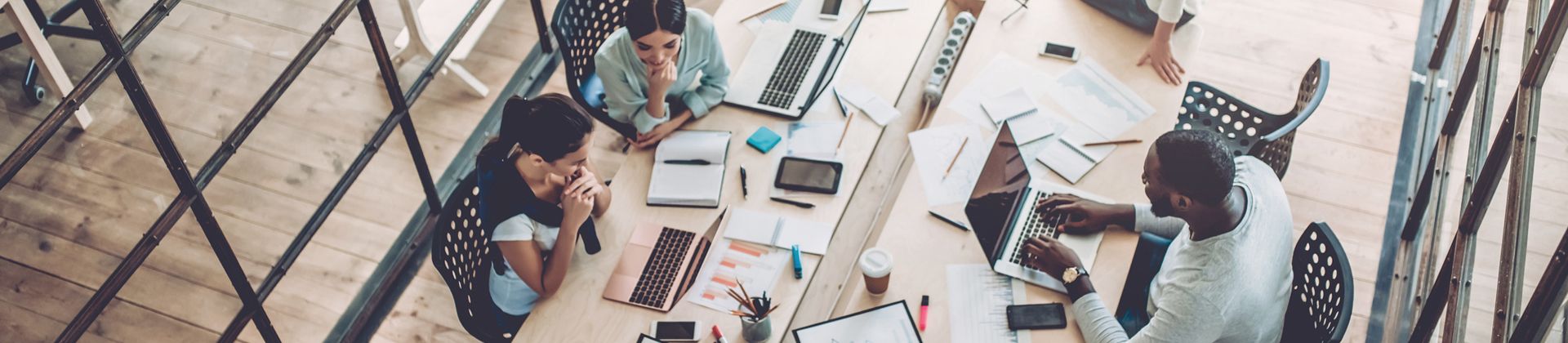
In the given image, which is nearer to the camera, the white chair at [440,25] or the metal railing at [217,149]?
the metal railing at [217,149]

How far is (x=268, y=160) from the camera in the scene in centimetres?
423

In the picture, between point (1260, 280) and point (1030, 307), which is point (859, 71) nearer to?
point (1030, 307)

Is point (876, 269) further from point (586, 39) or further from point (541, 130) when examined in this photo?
point (586, 39)

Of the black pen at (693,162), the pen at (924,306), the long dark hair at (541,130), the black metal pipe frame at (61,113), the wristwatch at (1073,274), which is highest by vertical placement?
the black metal pipe frame at (61,113)

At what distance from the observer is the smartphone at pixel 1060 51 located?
11.5 ft

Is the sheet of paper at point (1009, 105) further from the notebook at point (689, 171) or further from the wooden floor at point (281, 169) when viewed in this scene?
the notebook at point (689, 171)

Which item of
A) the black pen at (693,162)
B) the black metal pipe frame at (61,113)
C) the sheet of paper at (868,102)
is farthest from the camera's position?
the sheet of paper at (868,102)

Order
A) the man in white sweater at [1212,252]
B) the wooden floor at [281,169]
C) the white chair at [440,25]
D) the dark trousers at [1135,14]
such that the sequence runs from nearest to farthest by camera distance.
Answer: the man in white sweater at [1212,252], the dark trousers at [1135,14], the wooden floor at [281,169], the white chair at [440,25]

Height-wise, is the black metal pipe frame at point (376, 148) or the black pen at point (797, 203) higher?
the black pen at point (797, 203)

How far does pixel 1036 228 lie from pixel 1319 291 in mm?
660

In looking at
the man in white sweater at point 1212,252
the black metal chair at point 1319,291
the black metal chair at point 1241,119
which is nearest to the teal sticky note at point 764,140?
the man in white sweater at point 1212,252

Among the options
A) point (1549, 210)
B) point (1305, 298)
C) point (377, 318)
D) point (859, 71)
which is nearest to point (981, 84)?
point (859, 71)

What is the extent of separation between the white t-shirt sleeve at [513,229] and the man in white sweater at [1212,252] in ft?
4.26

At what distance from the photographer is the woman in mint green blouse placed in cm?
324
